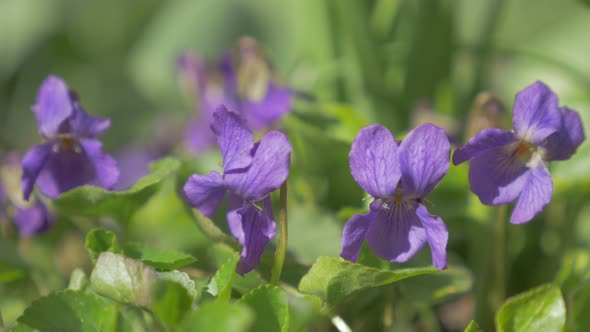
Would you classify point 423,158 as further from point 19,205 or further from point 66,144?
point 19,205

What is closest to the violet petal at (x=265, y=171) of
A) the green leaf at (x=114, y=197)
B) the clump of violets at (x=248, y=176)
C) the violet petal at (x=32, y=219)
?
the clump of violets at (x=248, y=176)

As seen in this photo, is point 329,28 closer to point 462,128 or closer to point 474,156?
point 462,128

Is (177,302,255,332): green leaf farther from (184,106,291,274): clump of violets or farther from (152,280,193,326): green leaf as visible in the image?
Result: (184,106,291,274): clump of violets

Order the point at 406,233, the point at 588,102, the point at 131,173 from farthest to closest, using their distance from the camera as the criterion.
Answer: the point at 131,173
the point at 588,102
the point at 406,233

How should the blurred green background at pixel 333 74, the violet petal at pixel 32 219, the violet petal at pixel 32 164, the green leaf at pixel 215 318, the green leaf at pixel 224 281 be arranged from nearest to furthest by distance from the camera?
1. the green leaf at pixel 215 318
2. the green leaf at pixel 224 281
3. the violet petal at pixel 32 164
4. the violet petal at pixel 32 219
5. the blurred green background at pixel 333 74

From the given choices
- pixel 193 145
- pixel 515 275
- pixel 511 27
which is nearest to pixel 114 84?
pixel 193 145

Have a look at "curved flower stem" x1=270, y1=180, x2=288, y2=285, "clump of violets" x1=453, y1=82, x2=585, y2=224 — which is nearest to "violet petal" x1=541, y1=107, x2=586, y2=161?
"clump of violets" x1=453, y1=82, x2=585, y2=224

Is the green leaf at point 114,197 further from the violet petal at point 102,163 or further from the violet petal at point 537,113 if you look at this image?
the violet petal at point 537,113
